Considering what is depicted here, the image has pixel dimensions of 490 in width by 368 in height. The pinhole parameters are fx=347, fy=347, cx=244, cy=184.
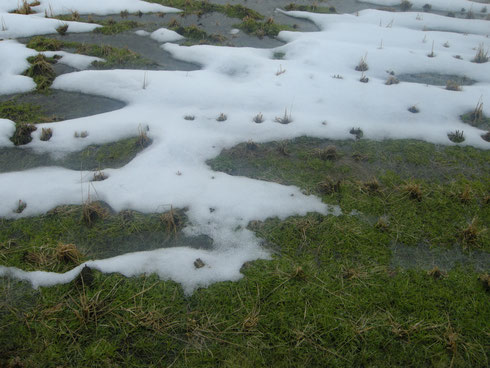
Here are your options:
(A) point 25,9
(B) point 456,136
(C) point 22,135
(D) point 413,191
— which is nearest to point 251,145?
(D) point 413,191

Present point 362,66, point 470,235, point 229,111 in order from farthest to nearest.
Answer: point 362,66, point 229,111, point 470,235

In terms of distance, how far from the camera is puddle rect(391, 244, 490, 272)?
3398 mm

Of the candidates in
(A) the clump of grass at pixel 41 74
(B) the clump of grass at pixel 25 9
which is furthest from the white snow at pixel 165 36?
(B) the clump of grass at pixel 25 9

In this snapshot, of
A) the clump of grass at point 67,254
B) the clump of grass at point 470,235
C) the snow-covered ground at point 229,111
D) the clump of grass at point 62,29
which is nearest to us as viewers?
the clump of grass at point 67,254

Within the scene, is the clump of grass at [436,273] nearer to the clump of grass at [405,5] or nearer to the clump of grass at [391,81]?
the clump of grass at [391,81]

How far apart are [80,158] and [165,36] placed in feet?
13.9

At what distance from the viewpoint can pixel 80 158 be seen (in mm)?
4590

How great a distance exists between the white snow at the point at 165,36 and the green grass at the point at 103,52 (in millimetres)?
912

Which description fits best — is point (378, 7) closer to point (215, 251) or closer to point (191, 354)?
point (215, 251)

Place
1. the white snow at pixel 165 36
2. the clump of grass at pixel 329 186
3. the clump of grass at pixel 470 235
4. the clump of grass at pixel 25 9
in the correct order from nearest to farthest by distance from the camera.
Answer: the clump of grass at pixel 470 235
the clump of grass at pixel 329 186
the white snow at pixel 165 36
the clump of grass at pixel 25 9

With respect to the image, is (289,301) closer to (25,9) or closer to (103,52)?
(103,52)

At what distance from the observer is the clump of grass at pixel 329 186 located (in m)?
4.14

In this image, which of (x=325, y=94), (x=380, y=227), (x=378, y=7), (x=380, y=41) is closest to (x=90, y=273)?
(x=380, y=227)

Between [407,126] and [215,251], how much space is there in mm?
3572
